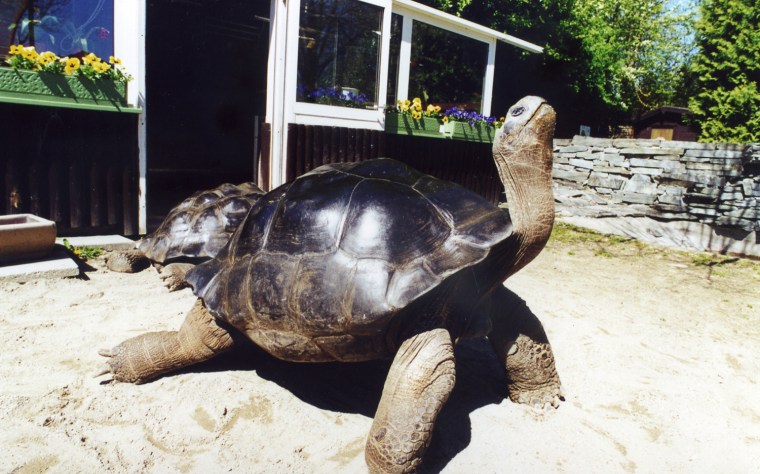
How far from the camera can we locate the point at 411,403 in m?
2.05

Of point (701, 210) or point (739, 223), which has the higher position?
point (701, 210)

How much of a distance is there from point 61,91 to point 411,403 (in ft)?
15.8

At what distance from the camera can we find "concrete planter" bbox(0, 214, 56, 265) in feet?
13.8

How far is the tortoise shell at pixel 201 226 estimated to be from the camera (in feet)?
14.8

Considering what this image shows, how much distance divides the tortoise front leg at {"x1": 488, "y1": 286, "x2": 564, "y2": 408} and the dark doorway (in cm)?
769

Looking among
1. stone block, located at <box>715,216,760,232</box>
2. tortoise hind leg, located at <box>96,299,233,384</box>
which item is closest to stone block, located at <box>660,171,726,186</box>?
stone block, located at <box>715,216,760,232</box>

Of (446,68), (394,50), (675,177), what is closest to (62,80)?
(394,50)

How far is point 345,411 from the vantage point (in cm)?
267

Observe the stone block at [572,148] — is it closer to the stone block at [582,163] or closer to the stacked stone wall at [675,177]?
the stacked stone wall at [675,177]

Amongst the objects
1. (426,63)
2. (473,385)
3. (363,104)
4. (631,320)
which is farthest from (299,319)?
(426,63)

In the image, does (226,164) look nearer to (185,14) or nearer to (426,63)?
(185,14)

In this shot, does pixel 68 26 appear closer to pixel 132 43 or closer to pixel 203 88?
pixel 132 43

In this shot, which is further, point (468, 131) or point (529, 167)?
point (468, 131)

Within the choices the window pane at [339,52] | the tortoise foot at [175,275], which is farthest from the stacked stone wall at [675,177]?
the tortoise foot at [175,275]
